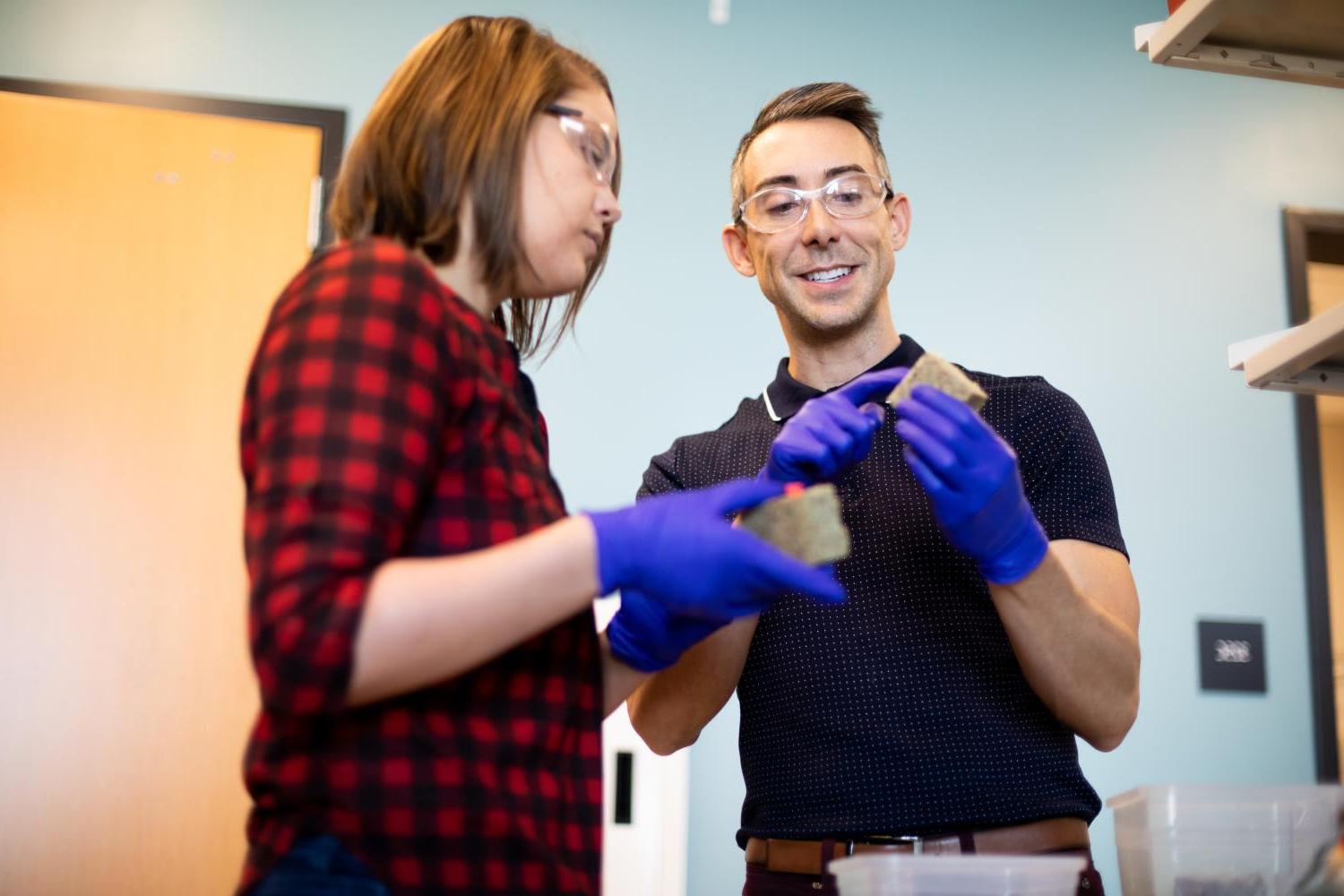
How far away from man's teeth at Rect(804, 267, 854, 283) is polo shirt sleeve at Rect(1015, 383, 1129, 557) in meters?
0.33

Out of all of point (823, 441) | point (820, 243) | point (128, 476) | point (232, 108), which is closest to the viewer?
point (823, 441)

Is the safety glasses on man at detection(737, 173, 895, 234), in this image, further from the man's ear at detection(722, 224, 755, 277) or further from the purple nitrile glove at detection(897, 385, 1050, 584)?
the purple nitrile glove at detection(897, 385, 1050, 584)

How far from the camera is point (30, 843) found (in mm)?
2441

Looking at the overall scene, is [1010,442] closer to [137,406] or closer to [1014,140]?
[1014,140]

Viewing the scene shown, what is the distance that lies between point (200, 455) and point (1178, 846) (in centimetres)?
210

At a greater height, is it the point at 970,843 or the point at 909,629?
the point at 909,629

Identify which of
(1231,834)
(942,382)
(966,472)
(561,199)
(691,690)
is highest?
(561,199)

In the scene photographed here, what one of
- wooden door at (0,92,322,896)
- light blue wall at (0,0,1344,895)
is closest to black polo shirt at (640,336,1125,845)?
light blue wall at (0,0,1344,895)

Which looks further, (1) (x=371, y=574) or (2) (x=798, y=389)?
(2) (x=798, y=389)

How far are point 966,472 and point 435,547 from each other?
57cm

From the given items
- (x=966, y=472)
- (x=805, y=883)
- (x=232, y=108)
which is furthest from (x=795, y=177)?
(x=232, y=108)

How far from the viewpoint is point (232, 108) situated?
2727mm

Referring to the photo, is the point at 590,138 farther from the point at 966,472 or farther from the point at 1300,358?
the point at 1300,358

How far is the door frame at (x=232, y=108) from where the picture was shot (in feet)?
8.80
